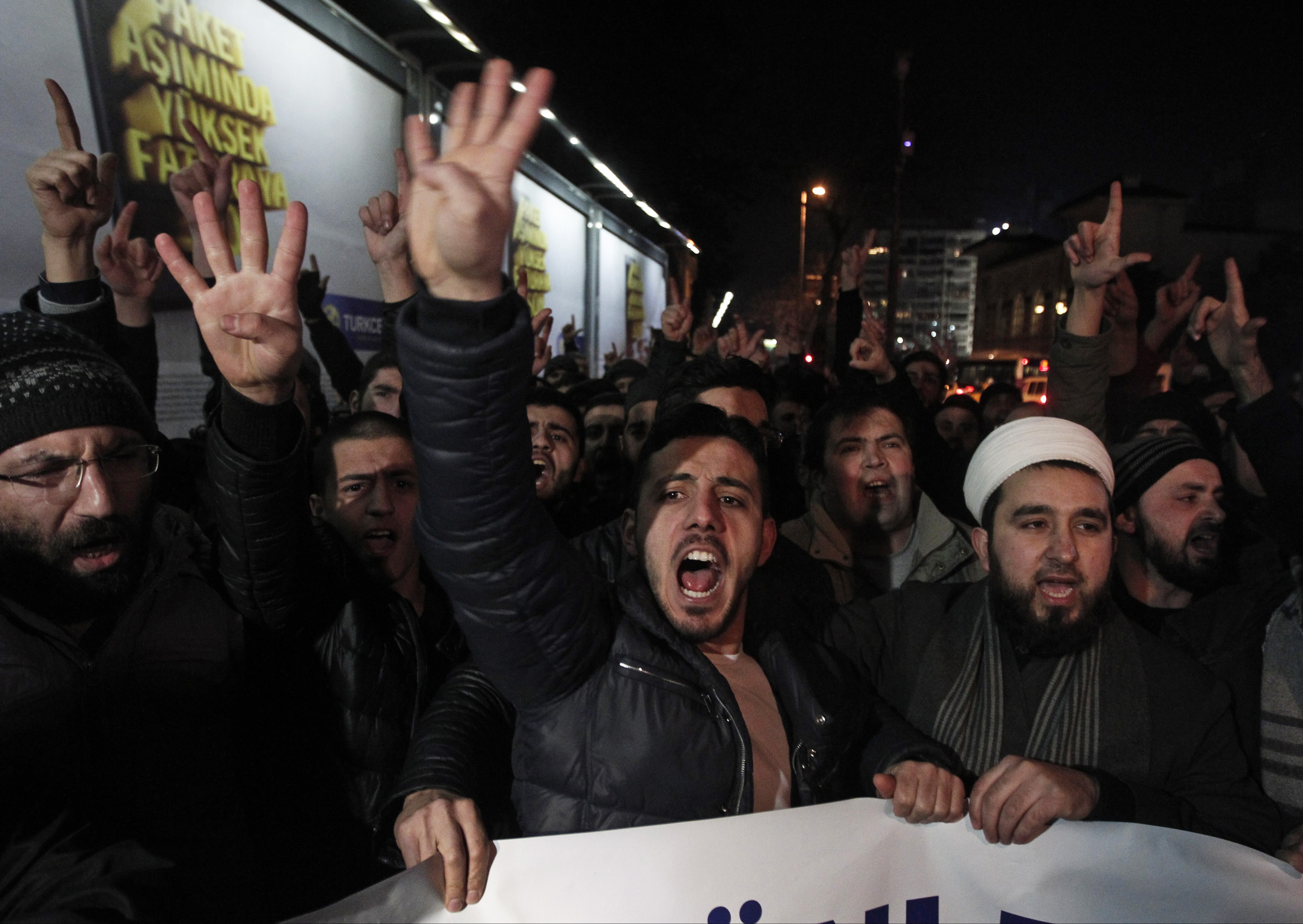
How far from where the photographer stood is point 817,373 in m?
8.54

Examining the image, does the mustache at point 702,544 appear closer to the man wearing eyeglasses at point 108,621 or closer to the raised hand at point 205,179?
the man wearing eyeglasses at point 108,621

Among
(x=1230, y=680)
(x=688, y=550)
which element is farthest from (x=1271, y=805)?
(x=688, y=550)

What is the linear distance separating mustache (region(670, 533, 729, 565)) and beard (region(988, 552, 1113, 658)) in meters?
0.87

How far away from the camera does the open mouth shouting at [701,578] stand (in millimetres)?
1916

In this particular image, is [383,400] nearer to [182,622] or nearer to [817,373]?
[182,622]

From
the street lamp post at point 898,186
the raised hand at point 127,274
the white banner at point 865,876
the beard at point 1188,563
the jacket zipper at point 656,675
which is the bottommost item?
the white banner at point 865,876

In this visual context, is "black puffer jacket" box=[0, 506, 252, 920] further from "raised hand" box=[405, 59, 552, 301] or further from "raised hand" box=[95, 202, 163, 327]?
"raised hand" box=[95, 202, 163, 327]

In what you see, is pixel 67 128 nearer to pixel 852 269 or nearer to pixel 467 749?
pixel 467 749

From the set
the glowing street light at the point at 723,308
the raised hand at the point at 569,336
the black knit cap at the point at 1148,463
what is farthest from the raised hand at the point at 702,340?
the black knit cap at the point at 1148,463

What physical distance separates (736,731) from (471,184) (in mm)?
1150

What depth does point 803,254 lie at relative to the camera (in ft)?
103

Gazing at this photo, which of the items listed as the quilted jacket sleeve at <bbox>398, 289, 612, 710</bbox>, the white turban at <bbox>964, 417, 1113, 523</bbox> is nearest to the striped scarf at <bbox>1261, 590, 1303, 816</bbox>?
the white turban at <bbox>964, 417, 1113, 523</bbox>

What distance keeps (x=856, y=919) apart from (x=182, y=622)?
5.18ft

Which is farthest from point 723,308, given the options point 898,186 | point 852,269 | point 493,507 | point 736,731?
point 898,186
